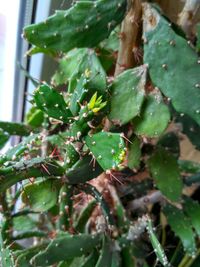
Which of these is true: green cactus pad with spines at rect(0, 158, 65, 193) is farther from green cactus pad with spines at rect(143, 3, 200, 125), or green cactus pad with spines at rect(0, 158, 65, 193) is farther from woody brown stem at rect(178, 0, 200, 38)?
woody brown stem at rect(178, 0, 200, 38)

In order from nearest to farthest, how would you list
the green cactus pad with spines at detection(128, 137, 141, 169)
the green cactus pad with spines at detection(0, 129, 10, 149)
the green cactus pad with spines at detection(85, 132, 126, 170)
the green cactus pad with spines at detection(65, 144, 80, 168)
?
the green cactus pad with spines at detection(85, 132, 126, 170) < the green cactus pad with spines at detection(65, 144, 80, 168) < the green cactus pad with spines at detection(128, 137, 141, 169) < the green cactus pad with spines at detection(0, 129, 10, 149)

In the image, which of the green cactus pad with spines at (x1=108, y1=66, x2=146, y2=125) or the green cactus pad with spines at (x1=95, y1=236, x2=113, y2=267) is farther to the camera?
the green cactus pad with spines at (x1=95, y1=236, x2=113, y2=267)

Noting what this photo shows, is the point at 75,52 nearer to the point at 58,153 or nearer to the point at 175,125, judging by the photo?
the point at 58,153

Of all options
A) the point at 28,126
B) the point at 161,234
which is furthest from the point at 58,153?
the point at 161,234

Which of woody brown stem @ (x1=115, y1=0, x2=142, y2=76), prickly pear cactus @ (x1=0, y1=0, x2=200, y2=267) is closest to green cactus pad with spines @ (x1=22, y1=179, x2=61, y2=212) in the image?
prickly pear cactus @ (x1=0, y1=0, x2=200, y2=267)

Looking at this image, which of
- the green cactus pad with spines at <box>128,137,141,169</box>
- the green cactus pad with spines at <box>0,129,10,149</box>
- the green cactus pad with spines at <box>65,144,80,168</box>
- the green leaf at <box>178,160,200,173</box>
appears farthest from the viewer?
the green leaf at <box>178,160,200,173</box>

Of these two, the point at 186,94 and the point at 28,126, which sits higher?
the point at 28,126
